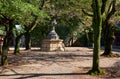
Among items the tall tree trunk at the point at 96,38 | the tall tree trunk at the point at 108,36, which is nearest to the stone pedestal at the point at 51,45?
the tall tree trunk at the point at 108,36

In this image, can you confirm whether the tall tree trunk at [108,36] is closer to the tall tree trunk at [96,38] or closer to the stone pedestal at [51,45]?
the stone pedestal at [51,45]

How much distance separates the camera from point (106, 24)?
87.2 feet

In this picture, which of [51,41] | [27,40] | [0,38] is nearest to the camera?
[0,38]

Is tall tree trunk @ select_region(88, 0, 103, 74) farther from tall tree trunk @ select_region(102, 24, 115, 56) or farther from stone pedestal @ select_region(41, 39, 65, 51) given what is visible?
stone pedestal @ select_region(41, 39, 65, 51)

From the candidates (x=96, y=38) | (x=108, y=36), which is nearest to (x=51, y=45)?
(x=108, y=36)

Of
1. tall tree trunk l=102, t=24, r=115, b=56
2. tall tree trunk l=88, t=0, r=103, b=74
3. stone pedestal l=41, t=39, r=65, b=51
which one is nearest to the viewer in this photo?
tall tree trunk l=88, t=0, r=103, b=74

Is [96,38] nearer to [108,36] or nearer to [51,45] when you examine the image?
[108,36]

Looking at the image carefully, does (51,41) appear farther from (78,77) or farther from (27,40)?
(78,77)

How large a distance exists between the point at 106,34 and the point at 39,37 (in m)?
19.3

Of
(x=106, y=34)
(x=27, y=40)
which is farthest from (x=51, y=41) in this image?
(x=106, y=34)

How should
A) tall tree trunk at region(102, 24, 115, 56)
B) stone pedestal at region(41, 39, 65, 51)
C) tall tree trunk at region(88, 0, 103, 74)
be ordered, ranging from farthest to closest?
1. stone pedestal at region(41, 39, 65, 51)
2. tall tree trunk at region(102, 24, 115, 56)
3. tall tree trunk at region(88, 0, 103, 74)

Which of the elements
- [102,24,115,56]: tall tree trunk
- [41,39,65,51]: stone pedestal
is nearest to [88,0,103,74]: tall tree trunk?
[102,24,115,56]: tall tree trunk

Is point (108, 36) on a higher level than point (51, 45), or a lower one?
higher

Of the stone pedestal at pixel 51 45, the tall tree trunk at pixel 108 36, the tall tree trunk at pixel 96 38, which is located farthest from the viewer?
the stone pedestal at pixel 51 45
